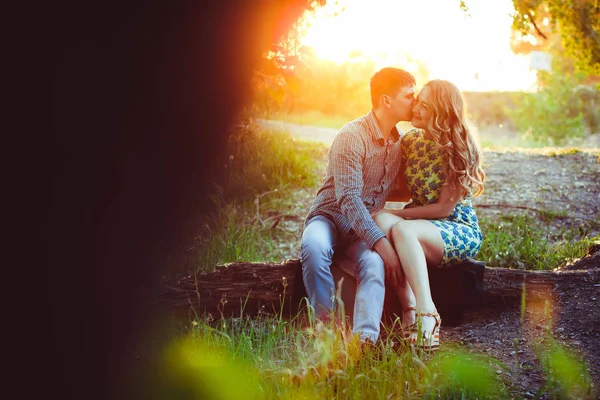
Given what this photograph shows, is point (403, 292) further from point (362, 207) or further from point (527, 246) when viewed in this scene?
point (527, 246)

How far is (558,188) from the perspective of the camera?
6945 millimetres

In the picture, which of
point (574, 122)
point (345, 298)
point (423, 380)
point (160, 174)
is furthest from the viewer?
point (574, 122)

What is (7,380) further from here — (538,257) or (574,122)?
(574,122)

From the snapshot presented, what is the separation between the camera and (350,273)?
354cm

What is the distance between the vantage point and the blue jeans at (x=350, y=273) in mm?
3135

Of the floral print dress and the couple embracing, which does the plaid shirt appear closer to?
the couple embracing

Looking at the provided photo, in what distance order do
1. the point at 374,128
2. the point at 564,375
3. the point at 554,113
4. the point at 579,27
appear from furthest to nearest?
1. the point at 554,113
2. the point at 579,27
3. the point at 374,128
4. the point at 564,375

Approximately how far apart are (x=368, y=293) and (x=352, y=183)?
0.65 m

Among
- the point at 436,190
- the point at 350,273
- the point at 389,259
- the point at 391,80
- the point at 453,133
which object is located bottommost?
the point at 350,273

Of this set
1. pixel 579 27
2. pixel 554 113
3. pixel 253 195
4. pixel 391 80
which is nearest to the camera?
pixel 391 80

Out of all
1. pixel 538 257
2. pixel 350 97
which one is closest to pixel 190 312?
pixel 538 257

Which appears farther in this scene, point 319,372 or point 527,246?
point 527,246

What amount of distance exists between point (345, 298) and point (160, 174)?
4.15 ft

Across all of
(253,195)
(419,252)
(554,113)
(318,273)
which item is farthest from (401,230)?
(554,113)
